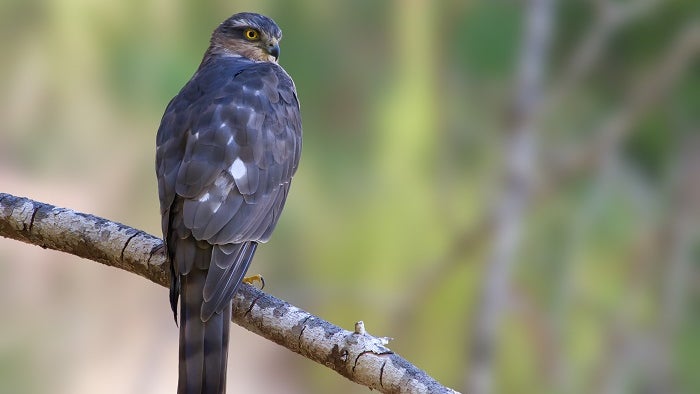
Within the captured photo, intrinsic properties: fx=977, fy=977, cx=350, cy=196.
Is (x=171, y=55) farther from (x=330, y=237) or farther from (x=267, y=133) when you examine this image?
(x=267, y=133)

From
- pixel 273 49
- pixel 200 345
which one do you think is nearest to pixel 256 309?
pixel 200 345

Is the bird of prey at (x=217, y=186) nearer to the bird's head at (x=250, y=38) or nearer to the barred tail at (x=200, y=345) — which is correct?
the barred tail at (x=200, y=345)

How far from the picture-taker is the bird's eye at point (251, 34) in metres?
3.24

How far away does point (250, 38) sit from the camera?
3248mm

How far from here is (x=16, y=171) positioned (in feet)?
14.1

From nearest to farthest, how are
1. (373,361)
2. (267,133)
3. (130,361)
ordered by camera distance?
(373,361) → (267,133) → (130,361)

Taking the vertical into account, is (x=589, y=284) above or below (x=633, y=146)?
below

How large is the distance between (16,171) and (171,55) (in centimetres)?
86

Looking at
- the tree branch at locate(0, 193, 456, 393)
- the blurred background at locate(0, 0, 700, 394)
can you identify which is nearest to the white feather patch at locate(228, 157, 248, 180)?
the tree branch at locate(0, 193, 456, 393)

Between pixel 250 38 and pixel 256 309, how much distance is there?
4.10ft

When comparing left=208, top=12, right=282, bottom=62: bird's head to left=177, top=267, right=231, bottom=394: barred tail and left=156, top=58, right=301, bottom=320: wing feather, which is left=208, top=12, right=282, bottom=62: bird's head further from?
left=177, top=267, right=231, bottom=394: barred tail

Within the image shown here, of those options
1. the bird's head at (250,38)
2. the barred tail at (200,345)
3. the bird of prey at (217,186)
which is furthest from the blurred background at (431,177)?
the barred tail at (200,345)

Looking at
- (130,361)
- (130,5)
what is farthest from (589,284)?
(130,5)

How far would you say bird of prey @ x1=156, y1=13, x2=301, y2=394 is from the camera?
226cm
